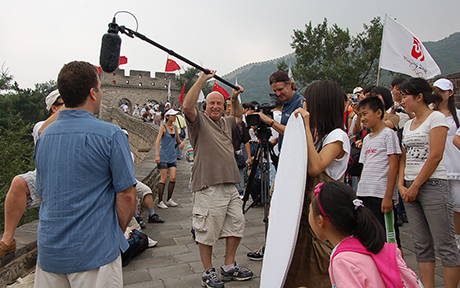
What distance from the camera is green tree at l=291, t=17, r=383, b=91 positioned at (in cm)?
2309

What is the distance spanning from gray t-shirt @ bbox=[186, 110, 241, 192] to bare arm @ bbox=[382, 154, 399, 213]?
1.22 m

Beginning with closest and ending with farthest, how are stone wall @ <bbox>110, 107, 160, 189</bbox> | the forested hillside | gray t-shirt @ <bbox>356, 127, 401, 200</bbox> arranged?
1. gray t-shirt @ <bbox>356, 127, 401, 200</bbox>
2. stone wall @ <bbox>110, 107, 160, 189</bbox>
3. the forested hillside

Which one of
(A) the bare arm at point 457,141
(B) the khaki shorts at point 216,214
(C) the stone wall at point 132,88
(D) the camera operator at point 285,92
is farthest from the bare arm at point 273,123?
(C) the stone wall at point 132,88

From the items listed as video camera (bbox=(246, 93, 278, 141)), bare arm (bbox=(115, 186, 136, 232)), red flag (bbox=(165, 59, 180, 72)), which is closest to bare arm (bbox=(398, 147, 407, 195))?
video camera (bbox=(246, 93, 278, 141))

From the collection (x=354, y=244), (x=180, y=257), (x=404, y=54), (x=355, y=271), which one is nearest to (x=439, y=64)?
(x=404, y=54)

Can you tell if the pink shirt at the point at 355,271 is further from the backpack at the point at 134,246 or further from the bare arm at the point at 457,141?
the backpack at the point at 134,246

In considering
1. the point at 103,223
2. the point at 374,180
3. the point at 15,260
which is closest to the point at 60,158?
the point at 103,223

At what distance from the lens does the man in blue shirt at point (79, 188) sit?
157 centimetres

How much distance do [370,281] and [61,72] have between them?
1632 mm

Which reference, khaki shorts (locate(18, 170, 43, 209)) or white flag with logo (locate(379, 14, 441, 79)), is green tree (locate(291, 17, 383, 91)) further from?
khaki shorts (locate(18, 170, 43, 209))

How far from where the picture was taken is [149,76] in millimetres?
44125

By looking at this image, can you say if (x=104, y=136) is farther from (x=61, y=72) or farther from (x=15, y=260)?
(x=15, y=260)

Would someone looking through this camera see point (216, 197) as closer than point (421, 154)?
No

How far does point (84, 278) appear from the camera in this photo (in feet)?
5.20
